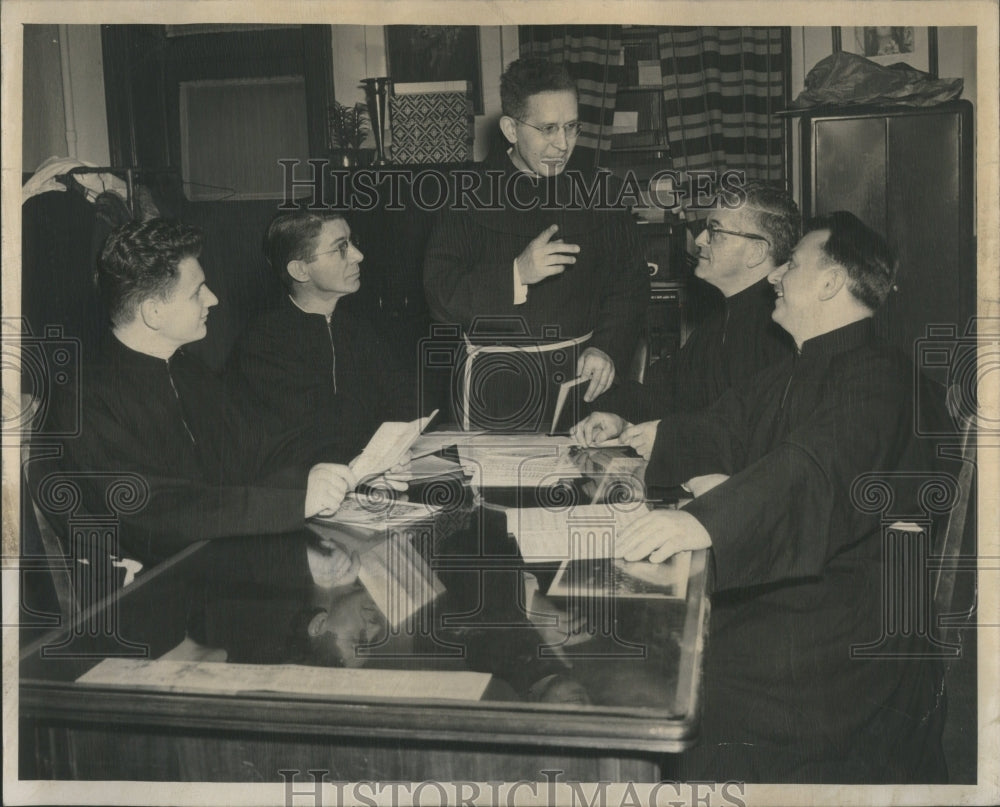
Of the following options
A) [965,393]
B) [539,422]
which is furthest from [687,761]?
[965,393]

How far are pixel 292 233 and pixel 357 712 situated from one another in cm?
134

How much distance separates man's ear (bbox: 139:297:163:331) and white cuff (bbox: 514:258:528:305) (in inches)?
36.3

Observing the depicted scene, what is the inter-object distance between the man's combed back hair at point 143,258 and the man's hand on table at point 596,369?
3.41 feet

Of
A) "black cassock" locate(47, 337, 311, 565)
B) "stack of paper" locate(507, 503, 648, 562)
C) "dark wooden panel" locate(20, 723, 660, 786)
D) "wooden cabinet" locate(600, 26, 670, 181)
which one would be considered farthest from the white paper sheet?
"wooden cabinet" locate(600, 26, 670, 181)

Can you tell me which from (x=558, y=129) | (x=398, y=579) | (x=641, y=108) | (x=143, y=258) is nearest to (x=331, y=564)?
(x=398, y=579)

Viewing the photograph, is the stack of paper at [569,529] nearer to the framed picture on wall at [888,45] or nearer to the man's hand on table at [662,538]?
the man's hand on table at [662,538]

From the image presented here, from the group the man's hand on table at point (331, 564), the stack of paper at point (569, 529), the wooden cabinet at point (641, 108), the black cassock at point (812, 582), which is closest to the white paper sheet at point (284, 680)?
the man's hand on table at point (331, 564)

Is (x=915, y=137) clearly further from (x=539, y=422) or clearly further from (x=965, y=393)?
(x=539, y=422)

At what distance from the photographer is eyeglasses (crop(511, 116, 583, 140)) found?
8.61 feet

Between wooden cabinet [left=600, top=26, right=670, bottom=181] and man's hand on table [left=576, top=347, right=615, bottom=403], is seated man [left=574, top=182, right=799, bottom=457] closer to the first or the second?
man's hand on table [left=576, top=347, right=615, bottom=403]

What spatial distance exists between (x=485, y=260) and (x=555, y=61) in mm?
540

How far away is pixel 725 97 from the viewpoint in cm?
259

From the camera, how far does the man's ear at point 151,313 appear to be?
2561 mm

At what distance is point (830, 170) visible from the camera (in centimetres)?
256
